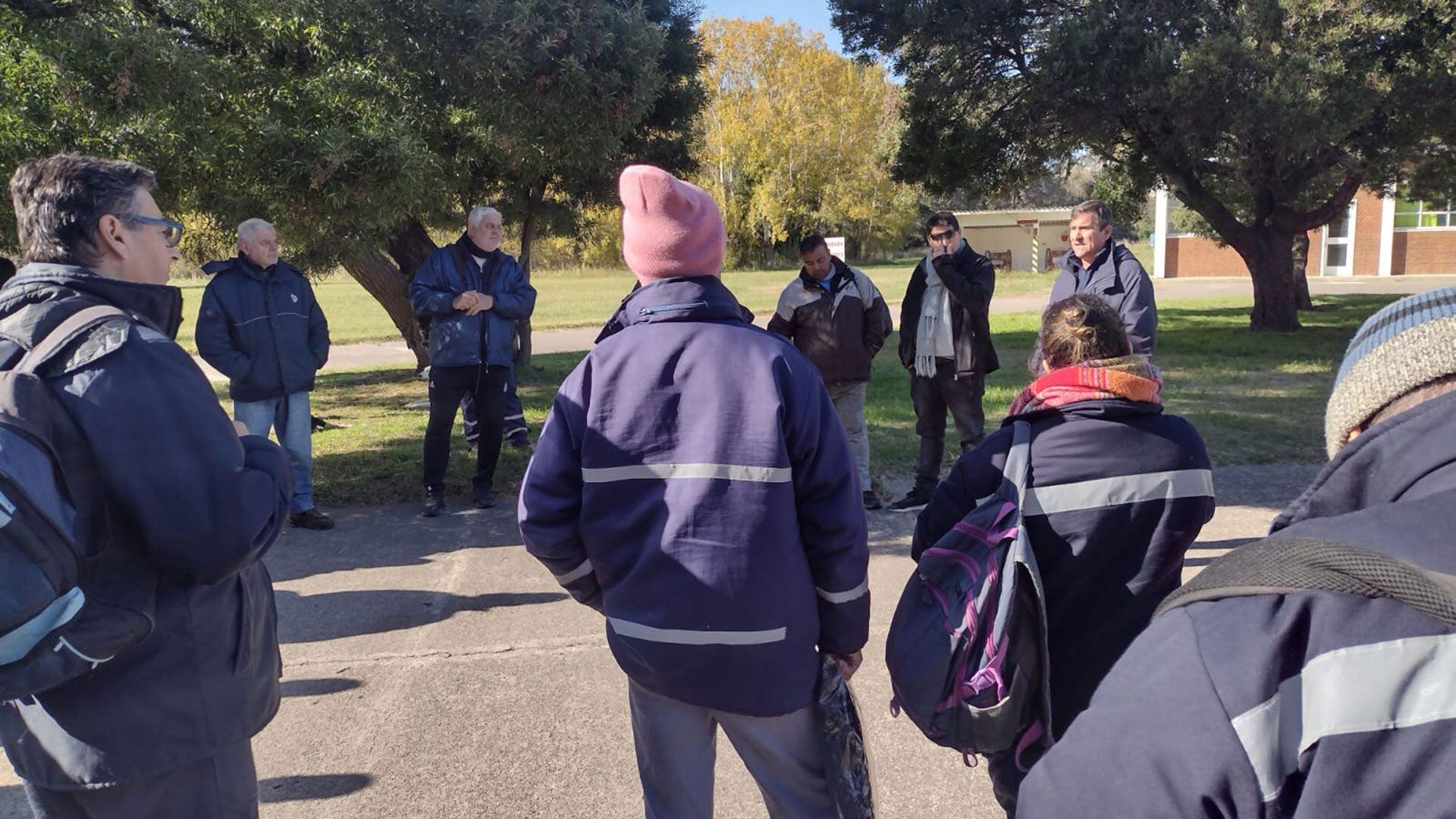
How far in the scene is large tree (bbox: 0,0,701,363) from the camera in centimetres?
575

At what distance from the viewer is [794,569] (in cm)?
224

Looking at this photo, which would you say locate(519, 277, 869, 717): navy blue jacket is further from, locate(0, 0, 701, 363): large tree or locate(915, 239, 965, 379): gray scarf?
locate(0, 0, 701, 363): large tree

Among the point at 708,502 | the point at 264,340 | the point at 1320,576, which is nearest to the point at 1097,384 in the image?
the point at 708,502

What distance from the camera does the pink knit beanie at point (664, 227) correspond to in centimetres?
235

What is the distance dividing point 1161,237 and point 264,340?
36.2 metres

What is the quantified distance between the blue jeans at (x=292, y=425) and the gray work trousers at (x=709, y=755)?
4.68 m

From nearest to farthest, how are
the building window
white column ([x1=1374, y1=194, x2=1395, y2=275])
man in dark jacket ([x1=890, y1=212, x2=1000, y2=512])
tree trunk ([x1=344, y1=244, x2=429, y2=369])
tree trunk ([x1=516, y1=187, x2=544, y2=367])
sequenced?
1. man in dark jacket ([x1=890, y1=212, x2=1000, y2=512])
2. tree trunk ([x1=344, y1=244, x2=429, y2=369])
3. tree trunk ([x1=516, y1=187, x2=544, y2=367])
4. the building window
5. white column ([x1=1374, y1=194, x2=1395, y2=275])

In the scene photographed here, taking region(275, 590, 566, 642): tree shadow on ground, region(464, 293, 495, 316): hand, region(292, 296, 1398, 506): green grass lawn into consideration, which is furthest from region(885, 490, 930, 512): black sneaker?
region(464, 293, 495, 316): hand

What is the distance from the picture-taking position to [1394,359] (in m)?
1.15

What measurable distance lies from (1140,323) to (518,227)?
9440 mm

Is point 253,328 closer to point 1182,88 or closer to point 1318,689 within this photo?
point 1318,689

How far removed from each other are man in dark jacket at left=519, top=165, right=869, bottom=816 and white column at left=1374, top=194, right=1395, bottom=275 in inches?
1489

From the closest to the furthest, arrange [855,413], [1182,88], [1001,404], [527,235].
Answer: [855,413], [1001,404], [527,235], [1182,88]

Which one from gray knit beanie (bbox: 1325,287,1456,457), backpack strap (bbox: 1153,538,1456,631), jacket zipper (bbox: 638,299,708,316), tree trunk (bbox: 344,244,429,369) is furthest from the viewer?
tree trunk (bbox: 344,244,429,369)
